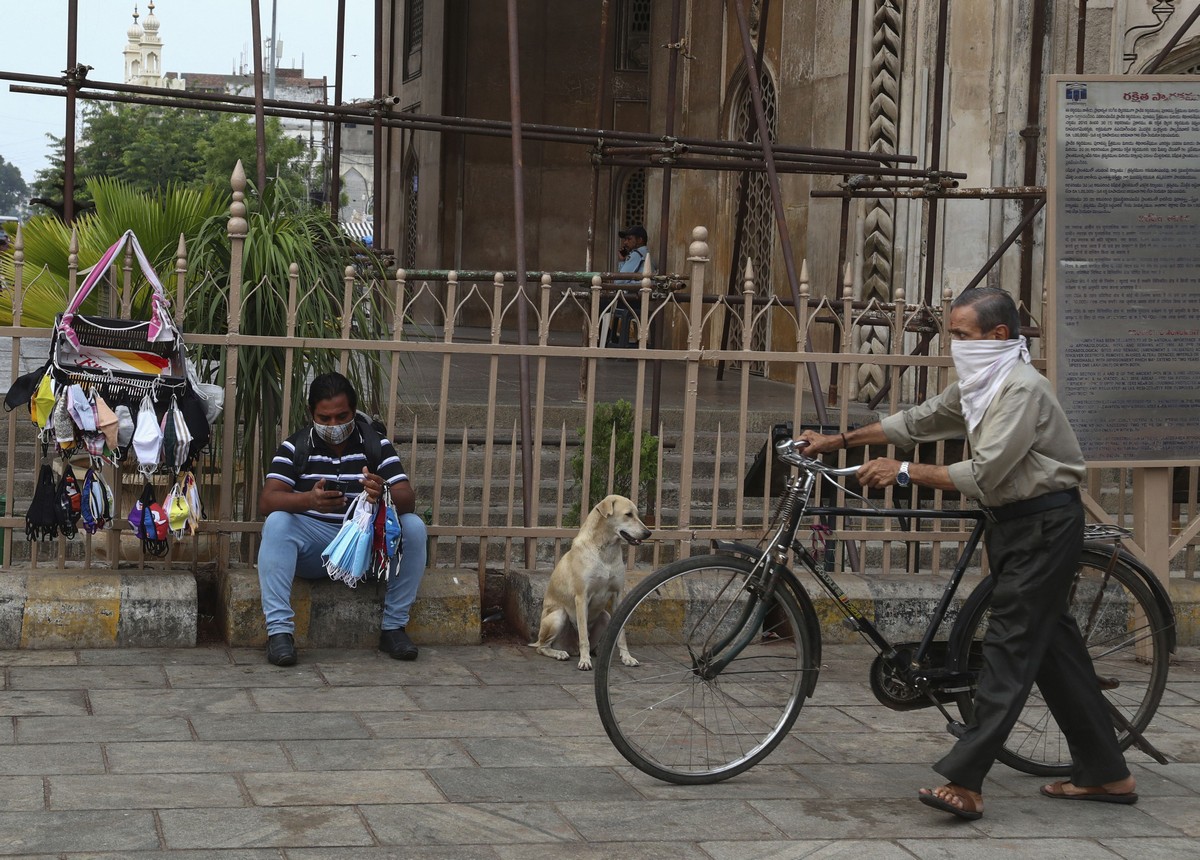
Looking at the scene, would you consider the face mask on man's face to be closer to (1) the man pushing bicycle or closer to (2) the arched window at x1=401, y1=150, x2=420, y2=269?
Answer: (1) the man pushing bicycle

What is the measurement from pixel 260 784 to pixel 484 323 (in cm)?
1969

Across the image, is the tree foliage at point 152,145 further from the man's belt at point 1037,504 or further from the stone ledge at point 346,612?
the man's belt at point 1037,504

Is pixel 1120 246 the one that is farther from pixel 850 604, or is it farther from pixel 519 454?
pixel 519 454

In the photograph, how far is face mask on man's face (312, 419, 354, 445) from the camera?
627cm

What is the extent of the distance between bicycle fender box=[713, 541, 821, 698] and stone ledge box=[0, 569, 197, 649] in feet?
8.74

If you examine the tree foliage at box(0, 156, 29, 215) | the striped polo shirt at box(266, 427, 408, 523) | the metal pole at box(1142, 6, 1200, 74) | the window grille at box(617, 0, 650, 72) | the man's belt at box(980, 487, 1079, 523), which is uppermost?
the tree foliage at box(0, 156, 29, 215)

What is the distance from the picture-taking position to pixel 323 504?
20.4 ft

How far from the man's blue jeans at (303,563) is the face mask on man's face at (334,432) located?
34 cm

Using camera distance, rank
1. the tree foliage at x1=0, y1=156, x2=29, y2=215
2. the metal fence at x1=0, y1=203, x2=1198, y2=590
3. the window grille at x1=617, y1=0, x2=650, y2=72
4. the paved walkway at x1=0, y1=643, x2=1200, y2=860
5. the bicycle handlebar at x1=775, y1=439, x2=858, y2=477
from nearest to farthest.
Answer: the paved walkway at x1=0, y1=643, x2=1200, y2=860 → the bicycle handlebar at x1=775, y1=439, x2=858, y2=477 → the metal fence at x1=0, y1=203, x2=1198, y2=590 → the window grille at x1=617, y1=0, x2=650, y2=72 → the tree foliage at x1=0, y1=156, x2=29, y2=215

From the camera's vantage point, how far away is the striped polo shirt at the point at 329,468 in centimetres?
628

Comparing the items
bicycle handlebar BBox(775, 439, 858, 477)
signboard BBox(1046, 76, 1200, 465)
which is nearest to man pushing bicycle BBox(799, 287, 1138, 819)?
bicycle handlebar BBox(775, 439, 858, 477)

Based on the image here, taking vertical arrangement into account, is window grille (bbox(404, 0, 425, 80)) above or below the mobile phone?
above

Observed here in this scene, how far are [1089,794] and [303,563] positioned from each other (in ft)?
10.8

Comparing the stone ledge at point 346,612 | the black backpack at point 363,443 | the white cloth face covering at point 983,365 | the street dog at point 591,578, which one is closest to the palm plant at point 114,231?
the black backpack at point 363,443
